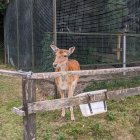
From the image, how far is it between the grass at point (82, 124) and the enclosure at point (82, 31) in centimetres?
161

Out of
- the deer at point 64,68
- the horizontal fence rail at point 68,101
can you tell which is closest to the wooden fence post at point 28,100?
the horizontal fence rail at point 68,101

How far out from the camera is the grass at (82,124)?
19.5ft

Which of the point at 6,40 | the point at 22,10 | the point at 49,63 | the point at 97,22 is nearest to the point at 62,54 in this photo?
the point at 49,63

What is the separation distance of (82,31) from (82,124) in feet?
10.8

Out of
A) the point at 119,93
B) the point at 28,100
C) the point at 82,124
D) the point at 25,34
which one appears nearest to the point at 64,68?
the point at 82,124

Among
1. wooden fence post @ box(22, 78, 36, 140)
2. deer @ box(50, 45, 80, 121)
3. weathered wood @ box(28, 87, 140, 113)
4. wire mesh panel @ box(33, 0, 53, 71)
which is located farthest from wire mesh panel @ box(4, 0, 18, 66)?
wooden fence post @ box(22, 78, 36, 140)

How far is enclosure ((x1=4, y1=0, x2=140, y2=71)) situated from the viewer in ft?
27.9

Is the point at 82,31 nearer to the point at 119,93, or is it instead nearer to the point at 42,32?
the point at 42,32

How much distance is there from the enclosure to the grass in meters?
1.61

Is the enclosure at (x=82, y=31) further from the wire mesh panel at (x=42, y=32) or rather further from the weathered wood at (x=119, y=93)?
the weathered wood at (x=119, y=93)

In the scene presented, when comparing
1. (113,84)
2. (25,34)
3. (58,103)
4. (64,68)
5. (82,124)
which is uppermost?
(25,34)

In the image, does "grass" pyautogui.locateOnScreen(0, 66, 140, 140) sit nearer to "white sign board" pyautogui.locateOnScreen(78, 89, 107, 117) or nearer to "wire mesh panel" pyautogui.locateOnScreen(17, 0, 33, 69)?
"white sign board" pyautogui.locateOnScreen(78, 89, 107, 117)

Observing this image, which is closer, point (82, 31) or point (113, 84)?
point (113, 84)

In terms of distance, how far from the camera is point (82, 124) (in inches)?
251
